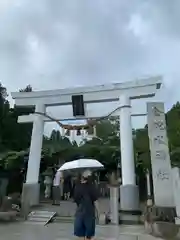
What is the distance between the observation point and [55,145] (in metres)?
21.6

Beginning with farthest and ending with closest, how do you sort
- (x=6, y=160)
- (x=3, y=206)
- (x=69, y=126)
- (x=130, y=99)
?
(x=6, y=160) → (x=69, y=126) → (x=130, y=99) → (x=3, y=206)

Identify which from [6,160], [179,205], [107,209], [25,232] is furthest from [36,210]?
[179,205]

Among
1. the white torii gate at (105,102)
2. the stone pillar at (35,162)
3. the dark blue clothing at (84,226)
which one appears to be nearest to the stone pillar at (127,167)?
the white torii gate at (105,102)

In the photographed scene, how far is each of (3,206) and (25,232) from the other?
4222 mm

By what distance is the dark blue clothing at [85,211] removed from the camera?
6004mm

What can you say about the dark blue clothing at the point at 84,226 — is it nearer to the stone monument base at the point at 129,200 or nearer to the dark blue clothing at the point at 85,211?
the dark blue clothing at the point at 85,211

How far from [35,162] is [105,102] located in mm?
4620

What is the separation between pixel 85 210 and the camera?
6.02 meters

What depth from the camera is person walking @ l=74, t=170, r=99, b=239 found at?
6.01 meters

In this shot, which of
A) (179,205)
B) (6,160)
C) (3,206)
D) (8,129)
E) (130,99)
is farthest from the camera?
(8,129)

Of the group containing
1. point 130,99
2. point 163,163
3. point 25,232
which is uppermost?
point 130,99

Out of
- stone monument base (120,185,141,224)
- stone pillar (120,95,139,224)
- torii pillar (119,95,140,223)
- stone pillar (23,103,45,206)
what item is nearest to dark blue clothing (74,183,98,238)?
torii pillar (119,95,140,223)

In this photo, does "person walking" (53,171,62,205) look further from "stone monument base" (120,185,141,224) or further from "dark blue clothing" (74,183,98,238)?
"dark blue clothing" (74,183,98,238)

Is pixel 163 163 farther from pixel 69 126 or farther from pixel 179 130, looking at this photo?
pixel 69 126
